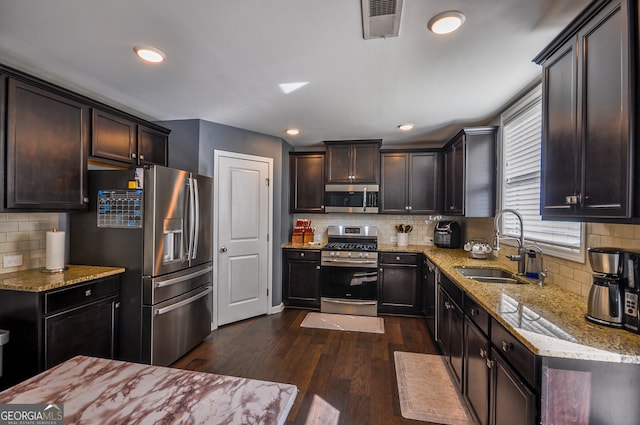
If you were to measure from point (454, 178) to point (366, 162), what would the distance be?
48.0 inches

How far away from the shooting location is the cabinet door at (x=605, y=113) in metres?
1.12

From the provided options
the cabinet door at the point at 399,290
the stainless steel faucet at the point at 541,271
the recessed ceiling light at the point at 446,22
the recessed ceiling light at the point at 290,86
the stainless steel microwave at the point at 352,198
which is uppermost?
the recessed ceiling light at the point at 290,86

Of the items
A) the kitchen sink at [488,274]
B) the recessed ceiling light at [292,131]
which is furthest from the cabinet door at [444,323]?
the recessed ceiling light at [292,131]

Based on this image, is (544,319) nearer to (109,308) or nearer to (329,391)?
(329,391)

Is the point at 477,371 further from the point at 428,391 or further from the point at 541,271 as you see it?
the point at 541,271

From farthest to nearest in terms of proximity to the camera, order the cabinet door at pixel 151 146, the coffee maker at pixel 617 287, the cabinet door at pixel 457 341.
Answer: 1. the cabinet door at pixel 151 146
2. the cabinet door at pixel 457 341
3. the coffee maker at pixel 617 287

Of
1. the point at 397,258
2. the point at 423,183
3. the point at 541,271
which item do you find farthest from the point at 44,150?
the point at 423,183

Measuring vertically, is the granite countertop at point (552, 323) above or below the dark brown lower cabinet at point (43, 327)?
above

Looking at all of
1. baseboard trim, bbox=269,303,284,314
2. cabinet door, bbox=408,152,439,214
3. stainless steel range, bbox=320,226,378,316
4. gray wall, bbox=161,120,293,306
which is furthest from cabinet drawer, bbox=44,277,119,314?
cabinet door, bbox=408,152,439,214

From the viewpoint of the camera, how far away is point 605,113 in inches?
47.4

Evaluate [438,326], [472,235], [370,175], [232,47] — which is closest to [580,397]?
A: [438,326]

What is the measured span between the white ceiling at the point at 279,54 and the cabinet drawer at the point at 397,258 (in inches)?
71.4

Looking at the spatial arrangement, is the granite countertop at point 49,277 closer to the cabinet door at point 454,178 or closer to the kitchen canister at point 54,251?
the kitchen canister at point 54,251

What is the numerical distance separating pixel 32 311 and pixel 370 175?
3.68 meters
